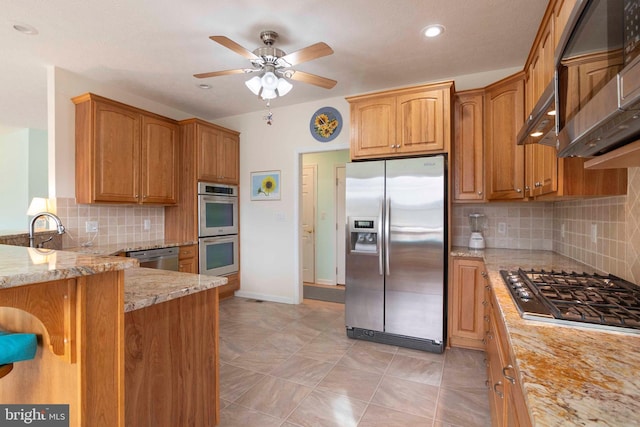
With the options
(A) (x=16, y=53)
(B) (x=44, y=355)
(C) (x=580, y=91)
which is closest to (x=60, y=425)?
(B) (x=44, y=355)

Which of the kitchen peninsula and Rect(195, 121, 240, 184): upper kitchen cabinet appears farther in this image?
Rect(195, 121, 240, 184): upper kitchen cabinet

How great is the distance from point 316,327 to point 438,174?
79.2 inches

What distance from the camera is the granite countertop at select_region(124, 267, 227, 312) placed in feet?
4.17

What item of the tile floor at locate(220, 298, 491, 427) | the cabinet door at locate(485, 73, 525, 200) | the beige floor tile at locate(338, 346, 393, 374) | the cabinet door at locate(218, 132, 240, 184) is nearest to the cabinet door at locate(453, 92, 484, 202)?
the cabinet door at locate(485, 73, 525, 200)

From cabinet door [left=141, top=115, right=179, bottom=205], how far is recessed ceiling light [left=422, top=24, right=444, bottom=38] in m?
3.04

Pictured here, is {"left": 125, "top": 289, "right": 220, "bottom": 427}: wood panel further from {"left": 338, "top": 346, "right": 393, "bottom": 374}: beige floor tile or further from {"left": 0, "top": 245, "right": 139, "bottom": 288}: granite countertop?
{"left": 338, "top": 346, "right": 393, "bottom": 374}: beige floor tile

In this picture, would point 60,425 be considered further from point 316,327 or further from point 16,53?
point 16,53

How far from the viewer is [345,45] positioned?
2.64 meters

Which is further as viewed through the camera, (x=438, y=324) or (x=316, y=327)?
(x=316, y=327)

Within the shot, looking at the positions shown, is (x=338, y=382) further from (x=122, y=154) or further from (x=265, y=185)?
(x=122, y=154)

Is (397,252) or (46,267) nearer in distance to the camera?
(46,267)

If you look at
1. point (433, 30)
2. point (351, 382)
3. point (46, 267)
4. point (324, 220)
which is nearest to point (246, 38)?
point (433, 30)

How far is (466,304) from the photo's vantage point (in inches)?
108

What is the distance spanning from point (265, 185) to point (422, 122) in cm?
235
